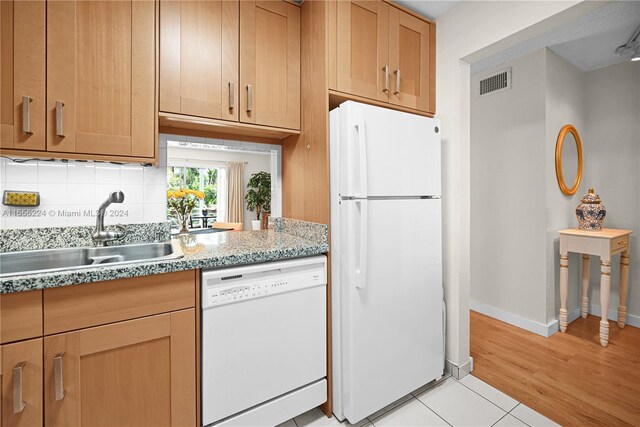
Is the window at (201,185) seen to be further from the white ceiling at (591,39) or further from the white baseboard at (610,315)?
the white baseboard at (610,315)

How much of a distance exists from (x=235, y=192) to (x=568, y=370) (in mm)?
2589

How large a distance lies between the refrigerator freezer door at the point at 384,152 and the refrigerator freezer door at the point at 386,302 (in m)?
0.08

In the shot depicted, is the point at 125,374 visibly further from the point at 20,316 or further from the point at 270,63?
the point at 270,63

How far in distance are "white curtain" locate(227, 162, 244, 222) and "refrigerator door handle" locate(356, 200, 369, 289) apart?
38.2 inches

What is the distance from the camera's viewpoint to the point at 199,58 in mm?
1516

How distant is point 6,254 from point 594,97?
4674 mm

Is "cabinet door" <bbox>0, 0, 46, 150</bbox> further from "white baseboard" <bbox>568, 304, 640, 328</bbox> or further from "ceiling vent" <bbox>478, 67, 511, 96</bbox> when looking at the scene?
"white baseboard" <bbox>568, 304, 640, 328</bbox>

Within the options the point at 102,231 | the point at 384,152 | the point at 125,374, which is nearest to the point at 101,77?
the point at 102,231

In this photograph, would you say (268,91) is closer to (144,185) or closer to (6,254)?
(144,185)

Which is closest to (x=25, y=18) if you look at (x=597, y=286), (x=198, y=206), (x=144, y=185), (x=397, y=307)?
(x=144, y=185)

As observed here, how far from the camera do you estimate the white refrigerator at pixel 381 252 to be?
1.48 m

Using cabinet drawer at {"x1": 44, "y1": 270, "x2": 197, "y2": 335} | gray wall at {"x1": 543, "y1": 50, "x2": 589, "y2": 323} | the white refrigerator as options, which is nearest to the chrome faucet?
cabinet drawer at {"x1": 44, "y1": 270, "x2": 197, "y2": 335}

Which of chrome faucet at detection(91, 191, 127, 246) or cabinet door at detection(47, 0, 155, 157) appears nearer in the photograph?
cabinet door at detection(47, 0, 155, 157)

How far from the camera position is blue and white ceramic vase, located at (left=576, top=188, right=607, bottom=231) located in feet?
8.34
